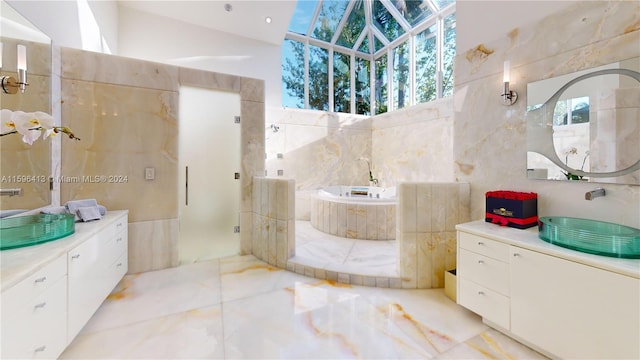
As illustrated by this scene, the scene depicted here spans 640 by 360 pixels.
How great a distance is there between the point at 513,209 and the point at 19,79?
356cm

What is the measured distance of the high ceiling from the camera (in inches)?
159

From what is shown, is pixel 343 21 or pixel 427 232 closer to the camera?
pixel 427 232

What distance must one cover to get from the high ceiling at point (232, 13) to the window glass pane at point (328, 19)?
3.83ft

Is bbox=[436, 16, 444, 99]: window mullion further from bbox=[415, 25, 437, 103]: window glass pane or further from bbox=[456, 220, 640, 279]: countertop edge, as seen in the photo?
bbox=[456, 220, 640, 279]: countertop edge

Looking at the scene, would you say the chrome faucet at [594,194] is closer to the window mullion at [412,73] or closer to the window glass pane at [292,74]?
the window mullion at [412,73]

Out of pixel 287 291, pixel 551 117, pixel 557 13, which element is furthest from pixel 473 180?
pixel 287 291

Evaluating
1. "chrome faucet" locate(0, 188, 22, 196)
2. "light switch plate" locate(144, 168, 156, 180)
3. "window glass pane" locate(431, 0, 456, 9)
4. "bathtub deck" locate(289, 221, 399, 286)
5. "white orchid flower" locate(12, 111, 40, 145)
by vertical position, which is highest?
"window glass pane" locate(431, 0, 456, 9)

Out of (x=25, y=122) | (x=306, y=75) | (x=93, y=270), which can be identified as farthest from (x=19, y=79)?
(x=306, y=75)

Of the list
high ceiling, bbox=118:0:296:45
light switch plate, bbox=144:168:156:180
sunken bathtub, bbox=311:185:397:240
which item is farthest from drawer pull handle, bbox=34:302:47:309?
high ceiling, bbox=118:0:296:45

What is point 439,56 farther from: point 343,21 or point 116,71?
point 116,71

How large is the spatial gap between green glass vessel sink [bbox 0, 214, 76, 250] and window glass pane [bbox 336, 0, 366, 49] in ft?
19.5

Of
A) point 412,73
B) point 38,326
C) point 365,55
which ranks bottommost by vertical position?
point 38,326

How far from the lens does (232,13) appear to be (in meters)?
4.31

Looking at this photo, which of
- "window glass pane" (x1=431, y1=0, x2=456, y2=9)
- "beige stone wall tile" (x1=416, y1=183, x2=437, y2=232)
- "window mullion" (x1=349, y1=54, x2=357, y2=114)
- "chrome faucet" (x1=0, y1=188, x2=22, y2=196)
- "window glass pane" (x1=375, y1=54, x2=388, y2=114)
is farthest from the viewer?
"window mullion" (x1=349, y1=54, x2=357, y2=114)
